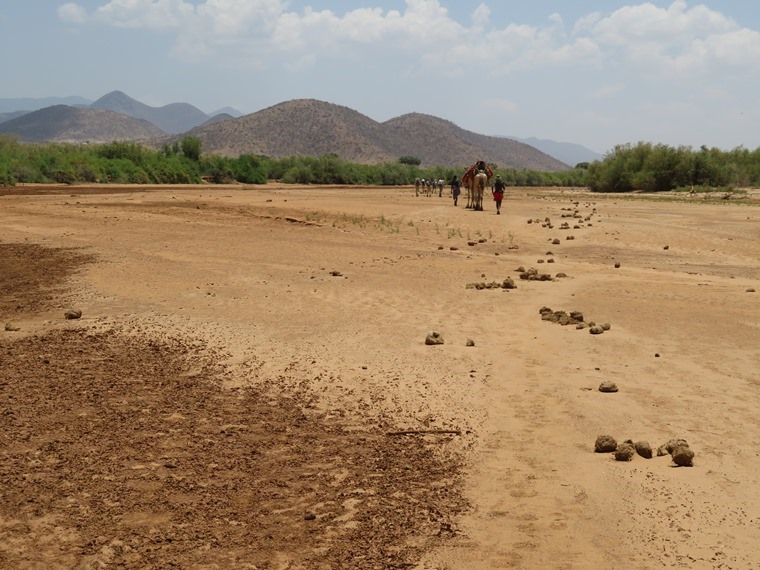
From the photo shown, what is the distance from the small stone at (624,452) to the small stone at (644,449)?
6cm

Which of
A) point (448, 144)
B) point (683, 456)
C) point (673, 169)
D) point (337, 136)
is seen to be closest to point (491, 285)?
point (683, 456)

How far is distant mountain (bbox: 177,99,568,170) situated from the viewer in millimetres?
125562

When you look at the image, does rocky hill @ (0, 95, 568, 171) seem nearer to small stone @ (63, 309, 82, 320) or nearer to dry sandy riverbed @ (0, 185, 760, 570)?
dry sandy riverbed @ (0, 185, 760, 570)

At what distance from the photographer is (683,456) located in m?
5.79

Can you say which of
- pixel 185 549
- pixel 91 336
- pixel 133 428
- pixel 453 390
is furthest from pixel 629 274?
pixel 185 549

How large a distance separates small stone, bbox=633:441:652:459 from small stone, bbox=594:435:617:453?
17cm

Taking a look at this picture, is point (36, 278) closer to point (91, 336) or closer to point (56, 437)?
point (91, 336)

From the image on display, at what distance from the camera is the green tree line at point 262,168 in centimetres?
4462

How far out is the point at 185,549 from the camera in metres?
4.68

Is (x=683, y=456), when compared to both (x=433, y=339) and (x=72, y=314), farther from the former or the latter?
(x=72, y=314)

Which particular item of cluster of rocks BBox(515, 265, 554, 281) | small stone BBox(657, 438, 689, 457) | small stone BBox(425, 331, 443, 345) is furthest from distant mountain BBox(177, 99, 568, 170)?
small stone BBox(657, 438, 689, 457)

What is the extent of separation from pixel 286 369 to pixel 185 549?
3908 mm

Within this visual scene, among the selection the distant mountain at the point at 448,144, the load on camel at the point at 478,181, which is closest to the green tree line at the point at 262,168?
the load on camel at the point at 478,181

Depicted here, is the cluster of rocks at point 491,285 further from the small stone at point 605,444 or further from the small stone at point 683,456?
the small stone at point 683,456
